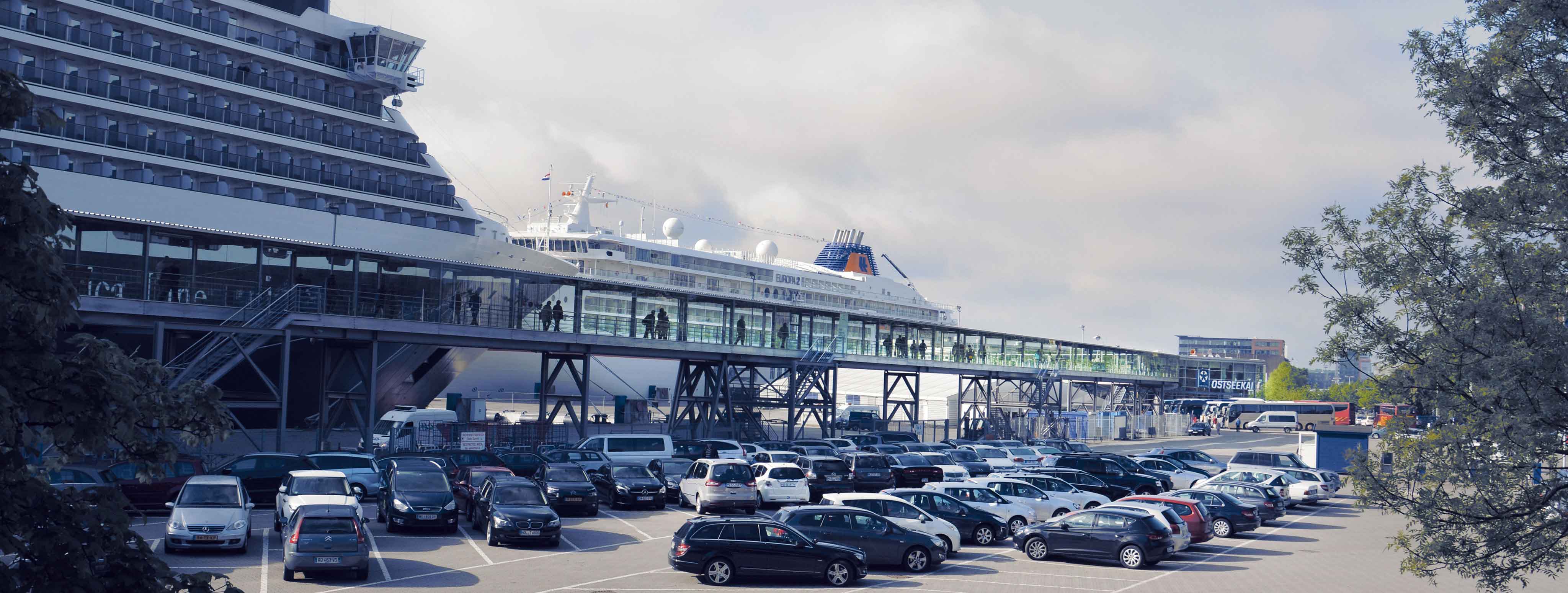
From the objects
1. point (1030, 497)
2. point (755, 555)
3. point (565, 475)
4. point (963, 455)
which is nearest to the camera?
point (755, 555)

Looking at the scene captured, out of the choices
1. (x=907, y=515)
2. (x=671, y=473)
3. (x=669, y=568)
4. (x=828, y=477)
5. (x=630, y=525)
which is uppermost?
(x=907, y=515)

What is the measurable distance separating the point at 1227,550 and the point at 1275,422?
8169 centimetres

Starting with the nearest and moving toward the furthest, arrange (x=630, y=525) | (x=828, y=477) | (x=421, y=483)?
1. (x=421, y=483)
2. (x=630, y=525)
3. (x=828, y=477)

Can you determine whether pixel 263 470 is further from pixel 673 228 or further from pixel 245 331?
pixel 673 228

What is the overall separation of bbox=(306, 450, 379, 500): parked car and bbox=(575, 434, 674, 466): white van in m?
7.65

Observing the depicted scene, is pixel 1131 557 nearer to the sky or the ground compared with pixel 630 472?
nearer to the ground

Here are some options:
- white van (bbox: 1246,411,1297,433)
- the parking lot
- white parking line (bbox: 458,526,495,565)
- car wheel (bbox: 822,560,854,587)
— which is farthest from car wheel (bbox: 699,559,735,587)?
white van (bbox: 1246,411,1297,433)

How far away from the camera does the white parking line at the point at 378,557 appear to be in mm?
18891

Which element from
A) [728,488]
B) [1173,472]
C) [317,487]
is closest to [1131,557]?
[728,488]

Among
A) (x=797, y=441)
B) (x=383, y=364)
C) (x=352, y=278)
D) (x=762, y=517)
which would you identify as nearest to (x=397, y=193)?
(x=383, y=364)

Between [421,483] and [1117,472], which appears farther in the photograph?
[1117,472]

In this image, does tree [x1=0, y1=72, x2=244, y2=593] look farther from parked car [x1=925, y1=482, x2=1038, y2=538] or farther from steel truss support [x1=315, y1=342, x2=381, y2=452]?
steel truss support [x1=315, y1=342, x2=381, y2=452]

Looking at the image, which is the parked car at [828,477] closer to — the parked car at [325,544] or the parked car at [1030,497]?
the parked car at [1030,497]

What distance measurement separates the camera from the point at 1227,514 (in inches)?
1102
